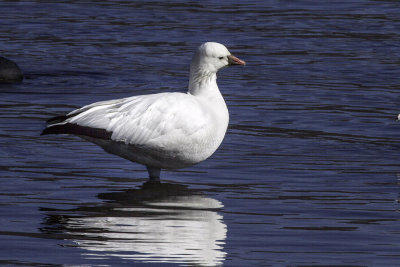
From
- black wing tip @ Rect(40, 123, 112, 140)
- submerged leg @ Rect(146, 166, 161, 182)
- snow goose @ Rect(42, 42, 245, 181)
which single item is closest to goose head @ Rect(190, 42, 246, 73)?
snow goose @ Rect(42, 42, 245, 181)

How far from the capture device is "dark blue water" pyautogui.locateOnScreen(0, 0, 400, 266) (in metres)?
7.31

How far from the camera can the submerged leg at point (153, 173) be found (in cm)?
946

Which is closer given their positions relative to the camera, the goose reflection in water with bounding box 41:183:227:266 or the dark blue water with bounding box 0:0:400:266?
the goose reflection in water with bounding box 41:183:227:266

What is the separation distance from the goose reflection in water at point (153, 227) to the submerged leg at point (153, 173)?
0.14 m

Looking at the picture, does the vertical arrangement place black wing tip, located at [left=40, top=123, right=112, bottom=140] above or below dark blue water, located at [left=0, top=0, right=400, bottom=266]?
above

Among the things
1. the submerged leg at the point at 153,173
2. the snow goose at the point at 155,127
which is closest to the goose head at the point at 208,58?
the snow goose at the point at 155,127

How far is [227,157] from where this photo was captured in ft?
34.5

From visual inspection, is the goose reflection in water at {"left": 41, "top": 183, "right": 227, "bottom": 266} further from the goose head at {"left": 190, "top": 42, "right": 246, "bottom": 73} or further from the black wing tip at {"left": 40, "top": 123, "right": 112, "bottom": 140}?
the goose head at {"left": 190, "top": 42, "right": 246, "bottom": 73}

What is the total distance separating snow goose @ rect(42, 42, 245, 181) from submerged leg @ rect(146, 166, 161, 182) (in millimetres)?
59

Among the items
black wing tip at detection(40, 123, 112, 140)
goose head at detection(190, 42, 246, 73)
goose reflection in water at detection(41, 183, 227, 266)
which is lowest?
goose reflection in water at detection(41, 183, 227, 266)

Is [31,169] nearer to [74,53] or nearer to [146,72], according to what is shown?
[146,72]

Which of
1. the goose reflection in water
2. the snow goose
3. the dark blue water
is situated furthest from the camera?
the snow goose

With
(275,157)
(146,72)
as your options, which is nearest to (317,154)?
(275,157)

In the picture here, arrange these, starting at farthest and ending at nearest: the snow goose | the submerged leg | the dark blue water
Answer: the submerged leg → the snow goose → the dark blue water
